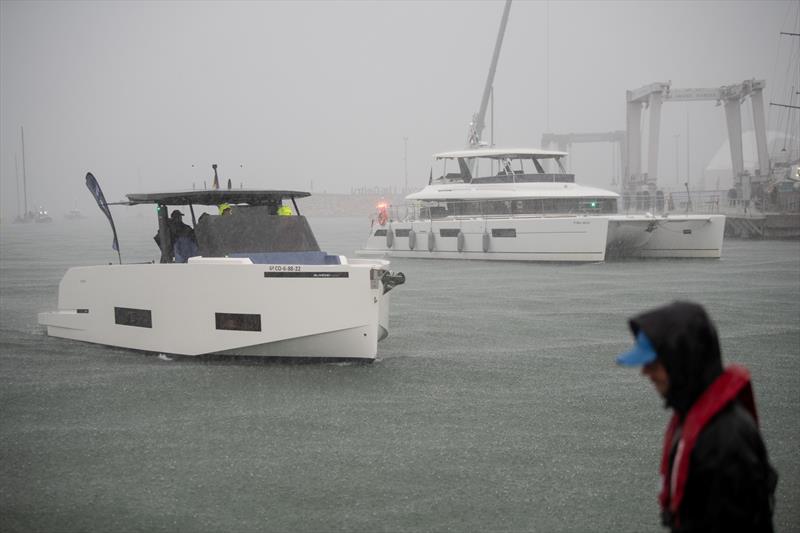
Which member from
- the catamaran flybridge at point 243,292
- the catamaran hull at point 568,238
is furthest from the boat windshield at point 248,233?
the catamaran hull at point 568,238

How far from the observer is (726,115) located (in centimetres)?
6494

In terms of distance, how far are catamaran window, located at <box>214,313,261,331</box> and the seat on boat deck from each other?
85 cm

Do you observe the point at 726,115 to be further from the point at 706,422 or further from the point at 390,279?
the point at 706,422

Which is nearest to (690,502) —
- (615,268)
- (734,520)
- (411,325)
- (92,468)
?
(734,520)

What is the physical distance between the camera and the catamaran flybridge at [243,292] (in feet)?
39.6

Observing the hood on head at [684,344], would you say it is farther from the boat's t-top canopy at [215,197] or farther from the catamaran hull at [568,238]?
the catamaran hull at [568,238]

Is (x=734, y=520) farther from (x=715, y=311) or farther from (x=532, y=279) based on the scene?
(x=532, y=279)

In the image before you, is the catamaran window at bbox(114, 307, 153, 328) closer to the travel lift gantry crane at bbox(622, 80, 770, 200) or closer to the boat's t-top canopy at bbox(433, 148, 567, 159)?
the boat's t-top canopy at bbox(433, 148, 567, 159)

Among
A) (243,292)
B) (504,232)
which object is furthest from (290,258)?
(504,232)

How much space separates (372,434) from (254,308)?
3.61 m

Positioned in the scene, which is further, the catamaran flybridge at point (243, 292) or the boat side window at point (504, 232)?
the boat side window at point (504, 232)

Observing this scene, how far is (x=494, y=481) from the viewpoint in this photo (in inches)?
306

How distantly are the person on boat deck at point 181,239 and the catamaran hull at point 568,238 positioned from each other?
62.2ft

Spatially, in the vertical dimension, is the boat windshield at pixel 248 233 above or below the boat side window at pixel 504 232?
above
